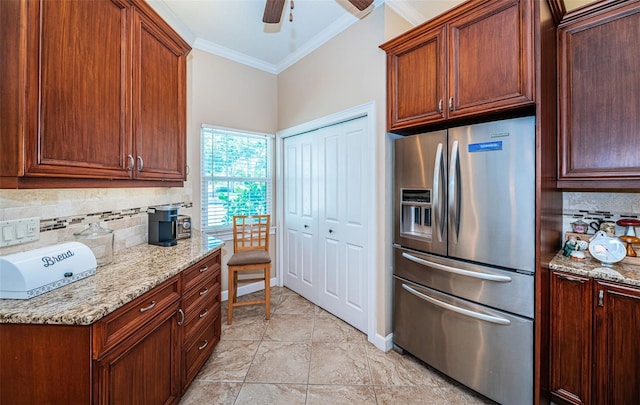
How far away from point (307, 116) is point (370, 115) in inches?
40.2

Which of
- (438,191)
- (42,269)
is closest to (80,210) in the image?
(42,269)

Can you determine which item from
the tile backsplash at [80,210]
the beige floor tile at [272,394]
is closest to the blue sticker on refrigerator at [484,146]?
the beige floor tile at [272,394]

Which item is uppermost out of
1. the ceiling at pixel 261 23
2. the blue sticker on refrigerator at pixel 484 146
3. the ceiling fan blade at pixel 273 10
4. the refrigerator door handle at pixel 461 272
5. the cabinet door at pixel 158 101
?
the ceiling at pixel 261 23

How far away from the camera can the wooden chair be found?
273cm

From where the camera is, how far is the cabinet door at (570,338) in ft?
5.03

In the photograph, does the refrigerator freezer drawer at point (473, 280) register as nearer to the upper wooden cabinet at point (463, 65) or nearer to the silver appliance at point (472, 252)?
the silver appliance at point (472, 252)

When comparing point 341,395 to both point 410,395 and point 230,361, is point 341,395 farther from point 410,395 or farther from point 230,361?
point 230,361

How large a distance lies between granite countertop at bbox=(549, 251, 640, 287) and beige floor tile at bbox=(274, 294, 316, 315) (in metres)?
2.27

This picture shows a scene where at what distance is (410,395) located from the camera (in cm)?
179

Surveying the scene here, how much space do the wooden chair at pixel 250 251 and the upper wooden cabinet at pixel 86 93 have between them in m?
1.17

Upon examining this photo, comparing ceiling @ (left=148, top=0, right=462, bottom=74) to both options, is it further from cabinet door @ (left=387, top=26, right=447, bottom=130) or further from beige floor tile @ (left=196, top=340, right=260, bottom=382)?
beige floor tile @ (left=196, top=340, right=260, bottom=382)

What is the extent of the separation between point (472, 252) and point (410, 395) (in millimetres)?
1072

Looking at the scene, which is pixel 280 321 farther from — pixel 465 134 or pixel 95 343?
pixel 465 134

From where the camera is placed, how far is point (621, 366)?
1443 mm
